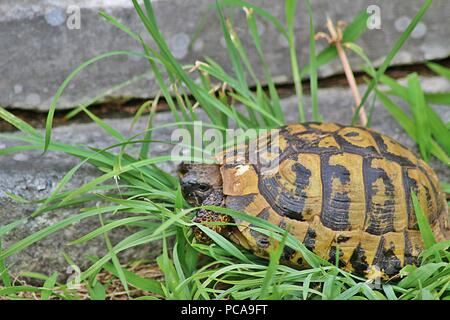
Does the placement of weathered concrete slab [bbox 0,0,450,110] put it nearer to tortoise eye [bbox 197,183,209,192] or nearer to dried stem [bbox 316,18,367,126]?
dried stem [bbox 316,18,367,126]

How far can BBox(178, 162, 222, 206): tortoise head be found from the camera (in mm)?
2365

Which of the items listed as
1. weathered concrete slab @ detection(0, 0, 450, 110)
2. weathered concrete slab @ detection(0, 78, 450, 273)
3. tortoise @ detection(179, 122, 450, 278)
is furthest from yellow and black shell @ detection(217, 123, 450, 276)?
weathered concrete slab @ detection(0, 0, 450, 110)

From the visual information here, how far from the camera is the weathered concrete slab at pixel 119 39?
2783 mm

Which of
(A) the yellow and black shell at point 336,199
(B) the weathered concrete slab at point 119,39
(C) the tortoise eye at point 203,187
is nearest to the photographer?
(A) the yellow and black shell at point 336,199

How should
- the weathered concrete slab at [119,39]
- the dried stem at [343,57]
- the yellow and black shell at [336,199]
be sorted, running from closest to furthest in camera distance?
the yellow and black shell at [336,199] < the weathered concrete slab at [119,39] < the dried stem at [343,57]

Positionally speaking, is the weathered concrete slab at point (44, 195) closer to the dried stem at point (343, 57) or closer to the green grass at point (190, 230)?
the green grass at point (190, 230)

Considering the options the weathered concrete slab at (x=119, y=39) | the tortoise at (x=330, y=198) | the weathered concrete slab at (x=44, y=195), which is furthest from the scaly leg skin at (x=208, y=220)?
the weathered concrete slab at (x=119, y=39)

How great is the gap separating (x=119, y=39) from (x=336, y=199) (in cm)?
124

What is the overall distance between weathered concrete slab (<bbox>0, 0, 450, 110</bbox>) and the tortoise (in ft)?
2.50

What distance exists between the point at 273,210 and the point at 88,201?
72 cm

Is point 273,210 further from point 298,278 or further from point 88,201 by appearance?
point 88,201

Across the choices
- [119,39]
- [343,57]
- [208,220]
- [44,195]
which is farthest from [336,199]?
[119,39]
